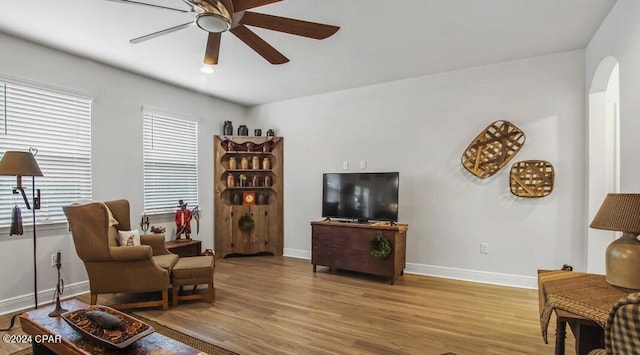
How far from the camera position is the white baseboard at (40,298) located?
290 cm

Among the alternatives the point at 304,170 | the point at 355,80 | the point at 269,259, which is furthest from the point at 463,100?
the point at 269,259

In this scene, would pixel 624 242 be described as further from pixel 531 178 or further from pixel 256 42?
pixel 256 42

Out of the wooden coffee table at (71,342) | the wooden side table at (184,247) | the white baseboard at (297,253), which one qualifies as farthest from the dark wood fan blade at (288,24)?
the white baseboard at (297,253)

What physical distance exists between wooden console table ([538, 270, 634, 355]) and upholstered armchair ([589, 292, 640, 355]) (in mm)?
428

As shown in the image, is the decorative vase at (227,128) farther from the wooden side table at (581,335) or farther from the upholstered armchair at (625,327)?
the upholstered armchair at (625,327)

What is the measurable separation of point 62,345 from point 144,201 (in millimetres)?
2837

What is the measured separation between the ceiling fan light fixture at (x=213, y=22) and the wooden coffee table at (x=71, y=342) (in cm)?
179

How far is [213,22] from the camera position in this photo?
181cm

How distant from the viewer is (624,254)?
147 cm

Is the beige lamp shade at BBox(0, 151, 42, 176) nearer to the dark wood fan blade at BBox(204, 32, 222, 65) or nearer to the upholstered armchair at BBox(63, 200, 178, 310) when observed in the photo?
the upholstered armchair at BBox(63, 200, 178, 310)

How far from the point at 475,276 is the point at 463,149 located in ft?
5.20

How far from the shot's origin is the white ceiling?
8.04 feet

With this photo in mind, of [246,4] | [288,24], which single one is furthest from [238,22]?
[288,24]

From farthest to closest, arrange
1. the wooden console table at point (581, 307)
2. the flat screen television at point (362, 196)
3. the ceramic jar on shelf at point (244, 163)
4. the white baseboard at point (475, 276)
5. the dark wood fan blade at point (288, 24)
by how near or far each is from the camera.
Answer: the ceramic jar on shelf at point (244, 163) → the flat screen television at point (362, 196) → the white baseboard at point (475, 276) → the dark wood fan blade at point (288, 24) → the wooden console table at point (581, 307)
